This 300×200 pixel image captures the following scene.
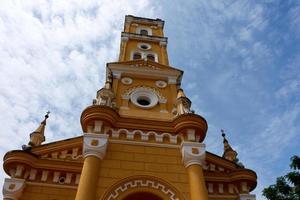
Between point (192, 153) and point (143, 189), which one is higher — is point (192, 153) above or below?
above

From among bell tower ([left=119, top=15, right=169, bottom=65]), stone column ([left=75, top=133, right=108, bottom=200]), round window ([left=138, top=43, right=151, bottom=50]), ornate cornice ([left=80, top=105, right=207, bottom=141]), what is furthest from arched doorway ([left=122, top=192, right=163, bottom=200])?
round window ([left=138, top=43, right=151, bottom=50])

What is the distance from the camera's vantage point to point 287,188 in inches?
598

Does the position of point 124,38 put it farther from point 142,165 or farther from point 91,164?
point 91,164

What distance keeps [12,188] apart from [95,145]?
3190 millimetres

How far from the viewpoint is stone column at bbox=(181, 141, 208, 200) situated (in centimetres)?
1101

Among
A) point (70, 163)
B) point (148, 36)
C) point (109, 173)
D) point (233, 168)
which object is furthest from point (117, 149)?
point (148, 36)

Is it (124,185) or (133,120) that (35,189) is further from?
(133,120)

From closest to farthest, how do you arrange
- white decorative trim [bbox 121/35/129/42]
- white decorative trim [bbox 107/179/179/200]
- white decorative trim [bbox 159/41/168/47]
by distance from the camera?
white decorative trim [bbox 107/179/179/200]
white decorative trim [bbox 121/35/129/42]
white decorative trim [bbox 159/41/168/47]

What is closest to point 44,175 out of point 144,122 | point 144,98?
point 144,122

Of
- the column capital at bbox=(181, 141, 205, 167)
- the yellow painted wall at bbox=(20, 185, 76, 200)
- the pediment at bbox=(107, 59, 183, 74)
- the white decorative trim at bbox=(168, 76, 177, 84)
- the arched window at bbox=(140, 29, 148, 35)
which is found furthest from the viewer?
the arched window at bbox=(140, 29, 148, 35)

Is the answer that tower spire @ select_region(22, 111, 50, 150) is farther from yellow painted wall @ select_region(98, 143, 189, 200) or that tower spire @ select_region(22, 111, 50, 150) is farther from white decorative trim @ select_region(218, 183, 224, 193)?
white decorative trim @ select_region(218, 183, 224, 193)

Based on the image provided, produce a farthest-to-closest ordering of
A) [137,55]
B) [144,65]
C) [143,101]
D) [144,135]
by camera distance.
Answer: [137,55], [144,65], [143,101], [144,135]

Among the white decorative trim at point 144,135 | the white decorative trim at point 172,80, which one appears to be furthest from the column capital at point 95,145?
the white decorative trim at point 172,80

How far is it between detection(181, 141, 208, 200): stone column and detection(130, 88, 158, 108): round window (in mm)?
3483
